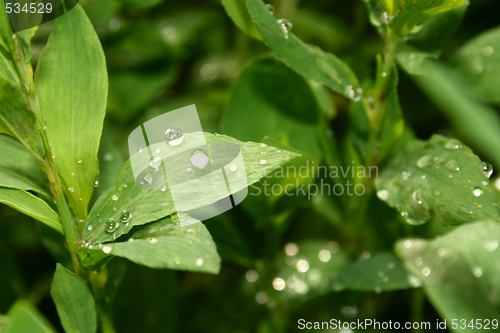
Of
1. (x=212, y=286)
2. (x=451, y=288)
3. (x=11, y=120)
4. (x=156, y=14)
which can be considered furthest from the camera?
(x=156, y=14)

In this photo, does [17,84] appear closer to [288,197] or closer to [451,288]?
[288,197]

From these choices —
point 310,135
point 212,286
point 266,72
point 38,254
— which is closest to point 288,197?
point 310,135

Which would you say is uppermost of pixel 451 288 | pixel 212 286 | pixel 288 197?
pixel 288 197

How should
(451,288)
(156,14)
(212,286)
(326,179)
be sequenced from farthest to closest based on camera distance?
1. (156,14)
2. (212,286)
3. (326,179)
4. (451,288)

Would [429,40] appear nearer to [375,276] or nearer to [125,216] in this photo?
[375,276]

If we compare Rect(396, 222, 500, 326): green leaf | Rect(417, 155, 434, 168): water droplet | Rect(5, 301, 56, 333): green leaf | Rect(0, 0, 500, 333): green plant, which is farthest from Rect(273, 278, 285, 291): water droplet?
Rect(5, 301, 56, 333): green leaf

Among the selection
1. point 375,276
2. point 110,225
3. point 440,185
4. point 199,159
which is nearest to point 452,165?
point 440,185
